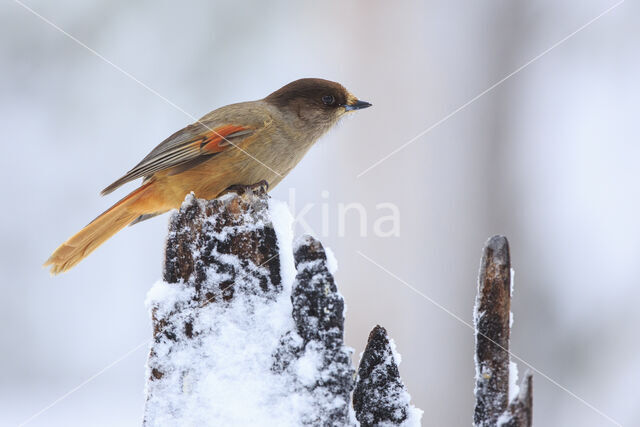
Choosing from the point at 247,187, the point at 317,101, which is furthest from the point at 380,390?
the point at 317,101

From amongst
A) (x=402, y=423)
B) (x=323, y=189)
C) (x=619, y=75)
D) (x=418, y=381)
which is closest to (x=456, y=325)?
(x=418, y=381)

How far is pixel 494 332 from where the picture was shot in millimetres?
1716

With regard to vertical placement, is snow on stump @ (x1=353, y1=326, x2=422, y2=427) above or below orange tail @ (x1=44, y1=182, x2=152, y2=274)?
below

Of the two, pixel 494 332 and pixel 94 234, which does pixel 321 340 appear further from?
pixel 94 234

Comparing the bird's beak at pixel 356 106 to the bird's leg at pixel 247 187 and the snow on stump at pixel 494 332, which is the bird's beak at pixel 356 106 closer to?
the bird's leg at pixel 247 187

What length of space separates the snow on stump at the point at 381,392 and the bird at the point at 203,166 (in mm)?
1986

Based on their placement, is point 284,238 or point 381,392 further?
point 284,238

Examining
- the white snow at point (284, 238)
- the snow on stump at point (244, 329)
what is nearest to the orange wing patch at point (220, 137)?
the white snow at point (284, 238)

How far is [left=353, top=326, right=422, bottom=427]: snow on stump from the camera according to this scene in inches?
73.7

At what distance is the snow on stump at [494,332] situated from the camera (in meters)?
1.71

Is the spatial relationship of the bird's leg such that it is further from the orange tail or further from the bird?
the orange tail

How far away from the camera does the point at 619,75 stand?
6.21 m

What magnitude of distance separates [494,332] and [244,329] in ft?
2.22

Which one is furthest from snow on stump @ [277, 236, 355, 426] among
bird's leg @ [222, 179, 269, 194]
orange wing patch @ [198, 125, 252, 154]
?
orange wing patch @ [198, 125, 252, 154]
